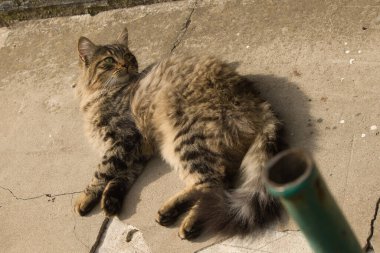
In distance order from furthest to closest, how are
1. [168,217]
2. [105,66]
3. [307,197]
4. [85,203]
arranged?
[105,66] < [85,203] < [168,217] < [307,197]

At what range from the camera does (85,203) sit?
3309 millimetres

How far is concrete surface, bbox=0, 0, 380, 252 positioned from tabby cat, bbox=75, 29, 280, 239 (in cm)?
11

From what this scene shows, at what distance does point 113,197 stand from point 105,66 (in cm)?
109

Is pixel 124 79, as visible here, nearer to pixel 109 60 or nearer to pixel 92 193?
pixel 109 60

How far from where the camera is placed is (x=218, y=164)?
3.03m

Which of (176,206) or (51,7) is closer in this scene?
(176,206)

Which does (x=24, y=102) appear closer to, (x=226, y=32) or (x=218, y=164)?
(x=226, y=32)

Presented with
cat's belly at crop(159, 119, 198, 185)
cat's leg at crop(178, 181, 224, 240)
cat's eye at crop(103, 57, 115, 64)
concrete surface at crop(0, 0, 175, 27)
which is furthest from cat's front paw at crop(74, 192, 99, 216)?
concrete surface at crop(0, 0, 175, 27)

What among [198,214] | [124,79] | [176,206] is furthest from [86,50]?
[198,214]

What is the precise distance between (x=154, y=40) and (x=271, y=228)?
2237 mm

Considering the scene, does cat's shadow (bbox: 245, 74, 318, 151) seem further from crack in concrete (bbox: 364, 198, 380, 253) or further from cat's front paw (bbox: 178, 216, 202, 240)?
cat's front paw (bbox: 178, 216, 202, 240)

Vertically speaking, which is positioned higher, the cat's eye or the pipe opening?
the pipe opening

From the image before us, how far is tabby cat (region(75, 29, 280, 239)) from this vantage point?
2779 mm

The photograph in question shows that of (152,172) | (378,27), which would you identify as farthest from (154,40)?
(378,27)
